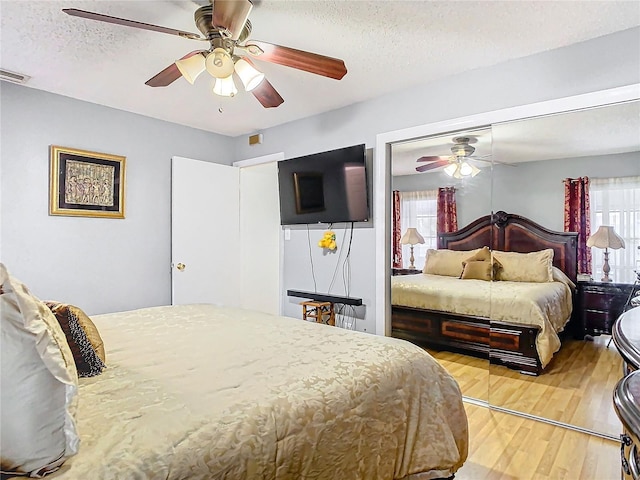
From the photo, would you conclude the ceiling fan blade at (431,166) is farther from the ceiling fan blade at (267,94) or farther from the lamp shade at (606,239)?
the ceiling fan blade at (267,94)

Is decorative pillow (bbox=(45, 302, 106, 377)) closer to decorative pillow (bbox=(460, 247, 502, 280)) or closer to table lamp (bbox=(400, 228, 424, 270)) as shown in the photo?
table lamp (bbox=(400, 228, 424, 270))

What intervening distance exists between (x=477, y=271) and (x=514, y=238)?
389 mm

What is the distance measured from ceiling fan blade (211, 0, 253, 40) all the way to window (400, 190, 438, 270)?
206 cm

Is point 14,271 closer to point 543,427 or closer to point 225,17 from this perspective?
point 225,17

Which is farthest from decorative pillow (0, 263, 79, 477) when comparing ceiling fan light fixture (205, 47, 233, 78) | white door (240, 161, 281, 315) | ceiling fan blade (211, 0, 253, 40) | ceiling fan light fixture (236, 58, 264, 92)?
white door (240, 161, 281, 315)

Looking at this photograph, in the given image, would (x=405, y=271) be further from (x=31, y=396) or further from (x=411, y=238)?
(x=31, y=396)

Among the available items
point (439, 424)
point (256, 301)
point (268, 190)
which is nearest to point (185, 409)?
point (439, 424)

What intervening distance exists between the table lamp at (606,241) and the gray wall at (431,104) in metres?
0.88

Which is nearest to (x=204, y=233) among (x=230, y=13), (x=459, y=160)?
(x=459, y=160)

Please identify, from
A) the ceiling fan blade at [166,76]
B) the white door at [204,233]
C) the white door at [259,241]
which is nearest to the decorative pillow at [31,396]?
the ceiling fan blade at [166,76]

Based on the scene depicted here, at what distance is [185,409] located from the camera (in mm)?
1184

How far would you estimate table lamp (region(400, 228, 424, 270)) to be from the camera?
3.37m

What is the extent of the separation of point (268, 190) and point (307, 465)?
408cm

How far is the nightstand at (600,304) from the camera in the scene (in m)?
2.50
